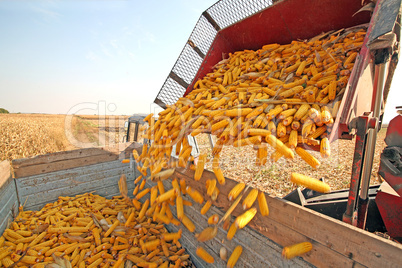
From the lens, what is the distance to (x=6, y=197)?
3.36m

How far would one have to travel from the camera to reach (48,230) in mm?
3344

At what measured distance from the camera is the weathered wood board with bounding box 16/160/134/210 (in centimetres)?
388

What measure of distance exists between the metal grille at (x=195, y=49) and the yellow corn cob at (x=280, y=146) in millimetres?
2643

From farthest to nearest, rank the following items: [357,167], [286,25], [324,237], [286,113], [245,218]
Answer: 1. [286,25]
2. [286,113]
3. [245,218]
4. [357,167]
5. [324,237]

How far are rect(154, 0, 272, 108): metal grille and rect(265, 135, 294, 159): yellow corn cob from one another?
2.64 metres

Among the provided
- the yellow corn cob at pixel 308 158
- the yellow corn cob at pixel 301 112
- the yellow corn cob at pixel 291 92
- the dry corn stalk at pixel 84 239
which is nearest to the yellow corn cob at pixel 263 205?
the yellow corn cob at pixel 308 158

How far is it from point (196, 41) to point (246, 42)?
106 cm

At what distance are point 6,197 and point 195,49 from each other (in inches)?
167

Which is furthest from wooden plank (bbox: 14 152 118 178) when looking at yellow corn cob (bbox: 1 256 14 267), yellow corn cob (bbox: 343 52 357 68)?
yellow corn cob (bbox: 343 52 357 68)

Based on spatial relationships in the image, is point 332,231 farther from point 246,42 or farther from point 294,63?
point 246,42

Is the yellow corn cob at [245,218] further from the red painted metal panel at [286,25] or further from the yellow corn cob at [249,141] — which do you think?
the red painted metal panel at [286,25]

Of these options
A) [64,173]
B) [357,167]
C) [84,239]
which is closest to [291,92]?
[357,167]

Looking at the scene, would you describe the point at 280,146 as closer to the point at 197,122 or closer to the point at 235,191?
the point at 235,191

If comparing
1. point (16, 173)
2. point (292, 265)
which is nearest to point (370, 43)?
point (292, 265)
